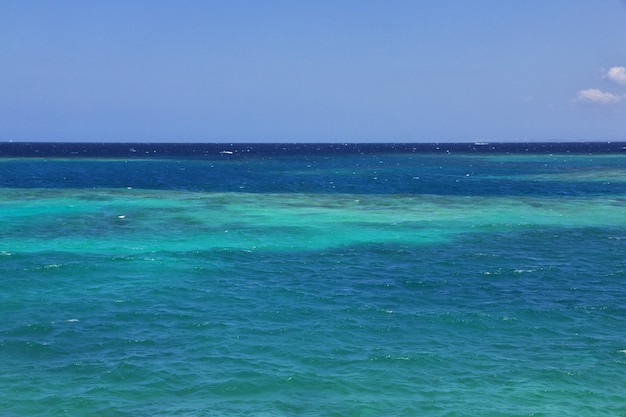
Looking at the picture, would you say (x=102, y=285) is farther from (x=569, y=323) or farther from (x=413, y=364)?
(x=569, y=323)

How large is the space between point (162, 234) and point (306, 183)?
1956 inches

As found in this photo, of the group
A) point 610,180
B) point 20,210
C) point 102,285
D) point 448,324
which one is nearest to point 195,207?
point 20,210

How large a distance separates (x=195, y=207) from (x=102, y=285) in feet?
97.6

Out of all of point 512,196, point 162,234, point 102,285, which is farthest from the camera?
point 512,196

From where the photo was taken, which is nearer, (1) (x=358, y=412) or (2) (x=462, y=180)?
(1) (x=358, y=412)

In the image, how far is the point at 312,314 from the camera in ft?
87.0

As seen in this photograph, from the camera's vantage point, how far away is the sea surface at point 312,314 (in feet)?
63.1

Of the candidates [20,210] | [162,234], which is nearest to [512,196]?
[162,234]

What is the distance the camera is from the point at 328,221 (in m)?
51.4

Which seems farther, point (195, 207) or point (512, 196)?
point (512, 196)

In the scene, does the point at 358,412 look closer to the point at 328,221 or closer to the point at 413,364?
the point at 413,364

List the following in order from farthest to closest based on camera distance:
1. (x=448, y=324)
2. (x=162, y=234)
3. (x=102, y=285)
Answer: (x=162, y=234) → (x=102, y=285) → (x=448, y=324)

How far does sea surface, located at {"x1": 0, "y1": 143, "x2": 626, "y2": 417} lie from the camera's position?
1923cm

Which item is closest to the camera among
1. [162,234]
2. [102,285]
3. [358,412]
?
[358,412]
